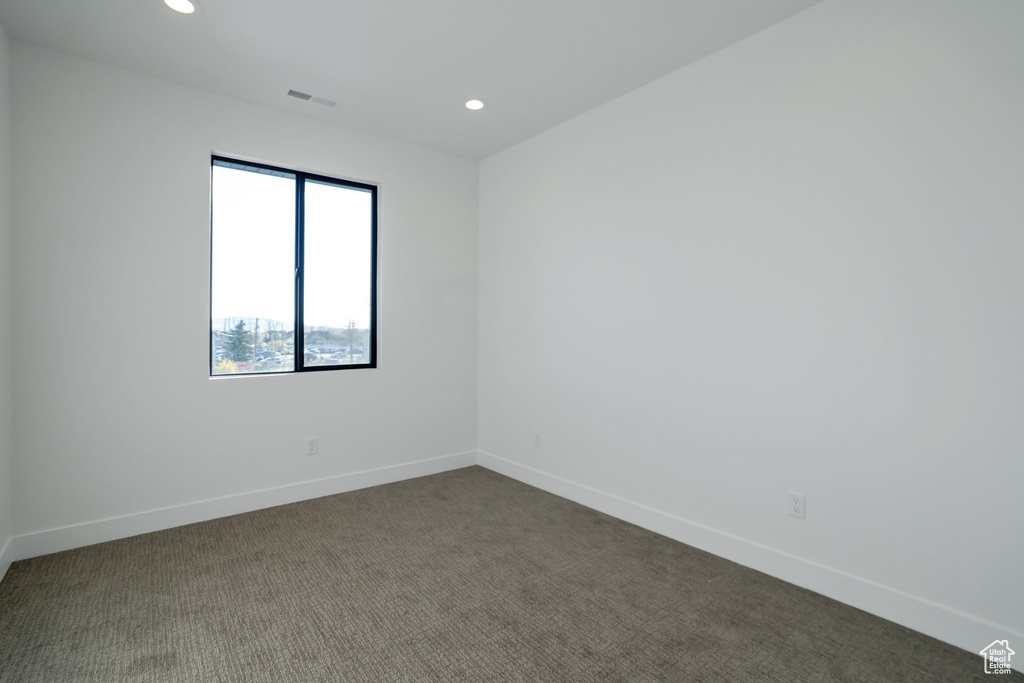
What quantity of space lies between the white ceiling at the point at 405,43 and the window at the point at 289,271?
0.61 m

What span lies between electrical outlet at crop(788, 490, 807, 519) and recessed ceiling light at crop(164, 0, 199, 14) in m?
3.69

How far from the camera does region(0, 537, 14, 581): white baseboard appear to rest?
2.53 metres

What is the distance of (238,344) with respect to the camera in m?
3.52

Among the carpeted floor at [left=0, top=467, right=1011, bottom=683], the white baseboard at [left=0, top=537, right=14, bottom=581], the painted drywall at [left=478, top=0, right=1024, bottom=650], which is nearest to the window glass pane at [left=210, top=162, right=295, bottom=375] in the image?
the carpeted floor at [left=0, top=467, right=1011, bottom=683]

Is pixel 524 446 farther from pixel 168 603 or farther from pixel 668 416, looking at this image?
pixel 168 603

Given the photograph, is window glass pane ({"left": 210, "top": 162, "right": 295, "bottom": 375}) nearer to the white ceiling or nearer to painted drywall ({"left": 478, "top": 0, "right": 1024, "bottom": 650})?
the white ceiling

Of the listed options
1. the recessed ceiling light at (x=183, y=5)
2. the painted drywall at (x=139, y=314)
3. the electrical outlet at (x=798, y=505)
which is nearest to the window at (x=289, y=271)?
the painted drywall at (x=139, y=314)

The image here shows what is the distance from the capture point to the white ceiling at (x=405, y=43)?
2.44 meters

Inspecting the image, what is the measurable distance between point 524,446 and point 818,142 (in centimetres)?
287

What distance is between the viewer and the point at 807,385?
2504 millimetres

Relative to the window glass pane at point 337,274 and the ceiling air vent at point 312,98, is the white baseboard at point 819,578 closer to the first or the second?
the window glass pane at point 337,274

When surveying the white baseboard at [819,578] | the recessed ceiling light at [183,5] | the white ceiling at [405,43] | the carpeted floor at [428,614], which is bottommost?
the carpeted floor at [428,614]

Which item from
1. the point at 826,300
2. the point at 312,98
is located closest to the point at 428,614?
the point at 826,300

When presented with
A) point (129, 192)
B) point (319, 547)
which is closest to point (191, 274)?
point (129, 192)
